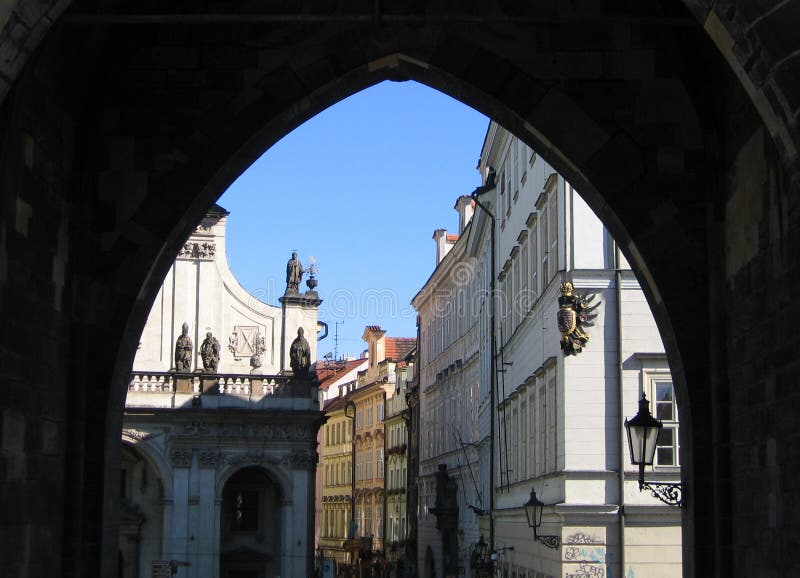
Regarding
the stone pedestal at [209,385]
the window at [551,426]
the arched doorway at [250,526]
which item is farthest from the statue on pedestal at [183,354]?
the window at [551,426]

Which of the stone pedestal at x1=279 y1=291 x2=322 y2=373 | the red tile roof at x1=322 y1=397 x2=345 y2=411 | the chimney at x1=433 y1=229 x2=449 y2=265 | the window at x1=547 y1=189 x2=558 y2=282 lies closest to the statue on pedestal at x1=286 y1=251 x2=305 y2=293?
A: the stone pedestal at x1=279 y1=291 x2=322 y2=373

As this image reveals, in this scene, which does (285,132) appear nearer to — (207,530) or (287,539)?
(207,530)

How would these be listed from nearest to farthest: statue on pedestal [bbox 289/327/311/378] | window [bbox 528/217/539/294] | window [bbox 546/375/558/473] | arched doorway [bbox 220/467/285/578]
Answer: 1. window [bbox 546/375/558/473]
2. window [bbox 528/217/539/294]
3. statue on pedestal [bbox 289/327/311/378]
4. arched doorway [bbox 220/467/285/578]

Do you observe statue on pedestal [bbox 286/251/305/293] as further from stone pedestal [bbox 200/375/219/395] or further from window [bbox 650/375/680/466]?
window [bbox 650/375/680/466]

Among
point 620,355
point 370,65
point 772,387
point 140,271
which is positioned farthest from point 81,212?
point 620,355

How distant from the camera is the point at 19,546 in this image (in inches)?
326

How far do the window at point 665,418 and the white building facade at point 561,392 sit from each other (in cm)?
2

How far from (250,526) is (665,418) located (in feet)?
83.9

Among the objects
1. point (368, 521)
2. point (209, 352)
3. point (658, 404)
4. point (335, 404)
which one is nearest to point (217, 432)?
point (209, 352)

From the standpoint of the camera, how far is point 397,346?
72.9m

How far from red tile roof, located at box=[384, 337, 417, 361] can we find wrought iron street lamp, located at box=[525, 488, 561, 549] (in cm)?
5075

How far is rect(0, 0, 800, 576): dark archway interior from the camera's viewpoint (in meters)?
8.73

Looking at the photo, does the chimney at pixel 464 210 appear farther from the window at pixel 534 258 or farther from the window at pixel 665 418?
the window at pixel 665 418

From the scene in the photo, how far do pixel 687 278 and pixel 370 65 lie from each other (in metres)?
2.52
